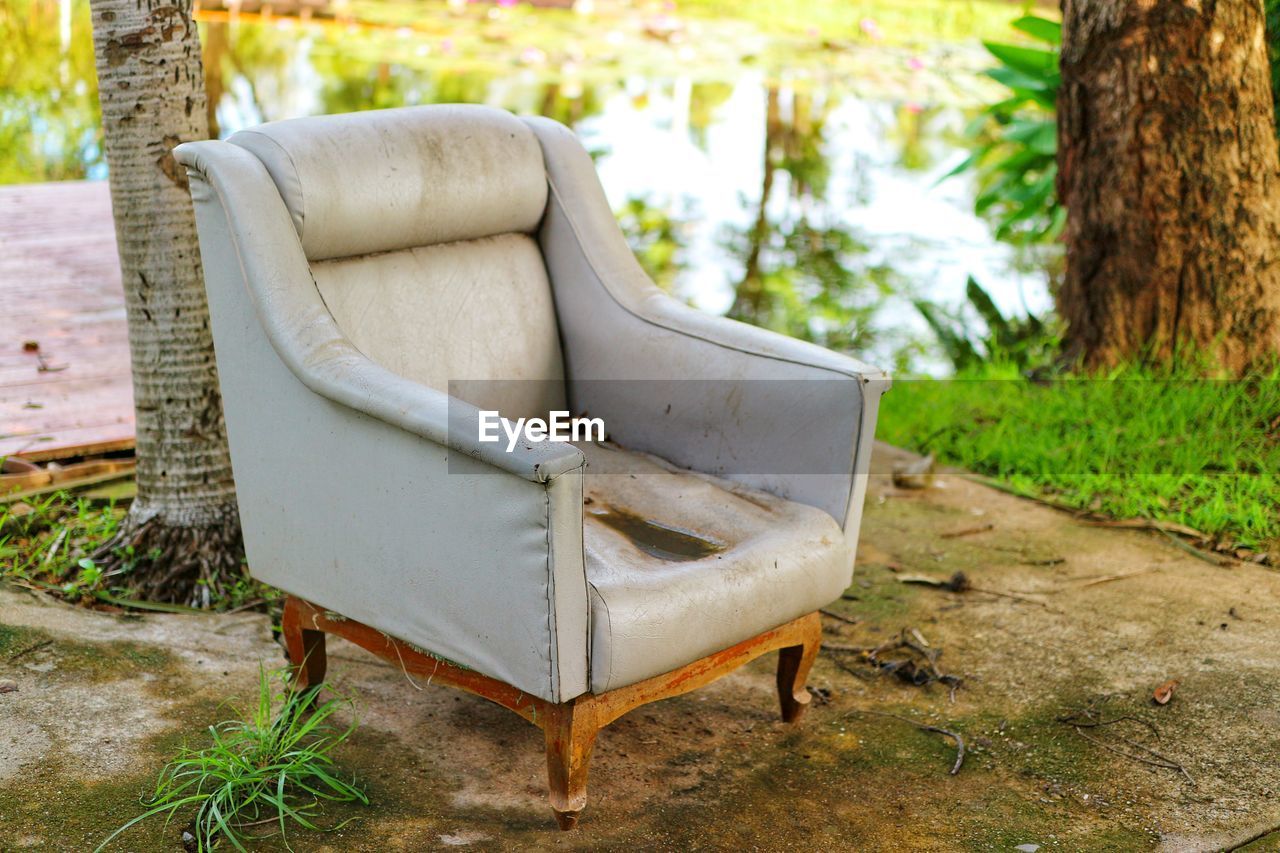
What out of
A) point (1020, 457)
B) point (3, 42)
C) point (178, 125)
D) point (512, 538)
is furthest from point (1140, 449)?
point (3, 42)

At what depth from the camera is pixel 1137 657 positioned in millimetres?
2670

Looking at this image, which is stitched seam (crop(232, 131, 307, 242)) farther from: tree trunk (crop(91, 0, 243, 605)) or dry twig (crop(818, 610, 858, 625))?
dry twig (crop(818, 610, 858, 625))

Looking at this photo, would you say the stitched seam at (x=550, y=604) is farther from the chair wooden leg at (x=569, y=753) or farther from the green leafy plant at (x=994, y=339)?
the green leafy plant at (x=994, y=339)

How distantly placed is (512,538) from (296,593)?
56 centimetres

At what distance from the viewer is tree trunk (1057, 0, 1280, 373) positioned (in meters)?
3.72

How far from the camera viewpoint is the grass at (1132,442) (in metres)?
3.37

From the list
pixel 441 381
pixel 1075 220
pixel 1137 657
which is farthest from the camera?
pixel 1075 220

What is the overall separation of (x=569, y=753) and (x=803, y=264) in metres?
3.86

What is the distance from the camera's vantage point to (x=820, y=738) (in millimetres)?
2412

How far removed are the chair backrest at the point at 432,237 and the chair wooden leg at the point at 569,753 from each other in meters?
0.75

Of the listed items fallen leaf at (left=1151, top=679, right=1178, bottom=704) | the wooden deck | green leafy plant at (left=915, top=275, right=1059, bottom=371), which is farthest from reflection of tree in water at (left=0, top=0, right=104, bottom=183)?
fallen leaf at (left=1151, top=679, right=1178, bottom=704)

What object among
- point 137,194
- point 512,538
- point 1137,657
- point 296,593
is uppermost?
point 137,194

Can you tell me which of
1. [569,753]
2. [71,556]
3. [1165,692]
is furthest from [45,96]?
[1165,692]

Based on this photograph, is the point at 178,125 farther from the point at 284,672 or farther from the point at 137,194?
the point at 284,672
